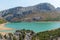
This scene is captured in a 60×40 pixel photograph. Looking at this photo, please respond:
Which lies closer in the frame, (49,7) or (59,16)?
(59,16)

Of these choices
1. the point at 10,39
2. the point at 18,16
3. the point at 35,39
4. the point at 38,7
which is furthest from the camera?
the point at 38,7

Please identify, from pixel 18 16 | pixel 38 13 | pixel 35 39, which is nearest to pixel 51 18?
pixel 38 13

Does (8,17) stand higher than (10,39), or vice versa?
(10,39)

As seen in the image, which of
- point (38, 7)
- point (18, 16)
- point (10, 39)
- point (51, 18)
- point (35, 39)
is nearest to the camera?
point (10, 39)

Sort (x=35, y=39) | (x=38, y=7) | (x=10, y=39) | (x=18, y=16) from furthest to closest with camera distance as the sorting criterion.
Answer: (x=38, y=7), (x=18, y=16), (x=35, y=39), (x=10, y=39)

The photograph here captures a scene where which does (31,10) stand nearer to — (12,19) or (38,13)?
(38,13)

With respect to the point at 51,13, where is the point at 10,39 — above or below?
above

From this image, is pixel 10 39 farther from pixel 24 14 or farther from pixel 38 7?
pixel 38 7

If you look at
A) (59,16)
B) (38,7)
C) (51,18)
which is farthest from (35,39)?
(38,7)

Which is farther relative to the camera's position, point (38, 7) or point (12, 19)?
point (38, 7)
